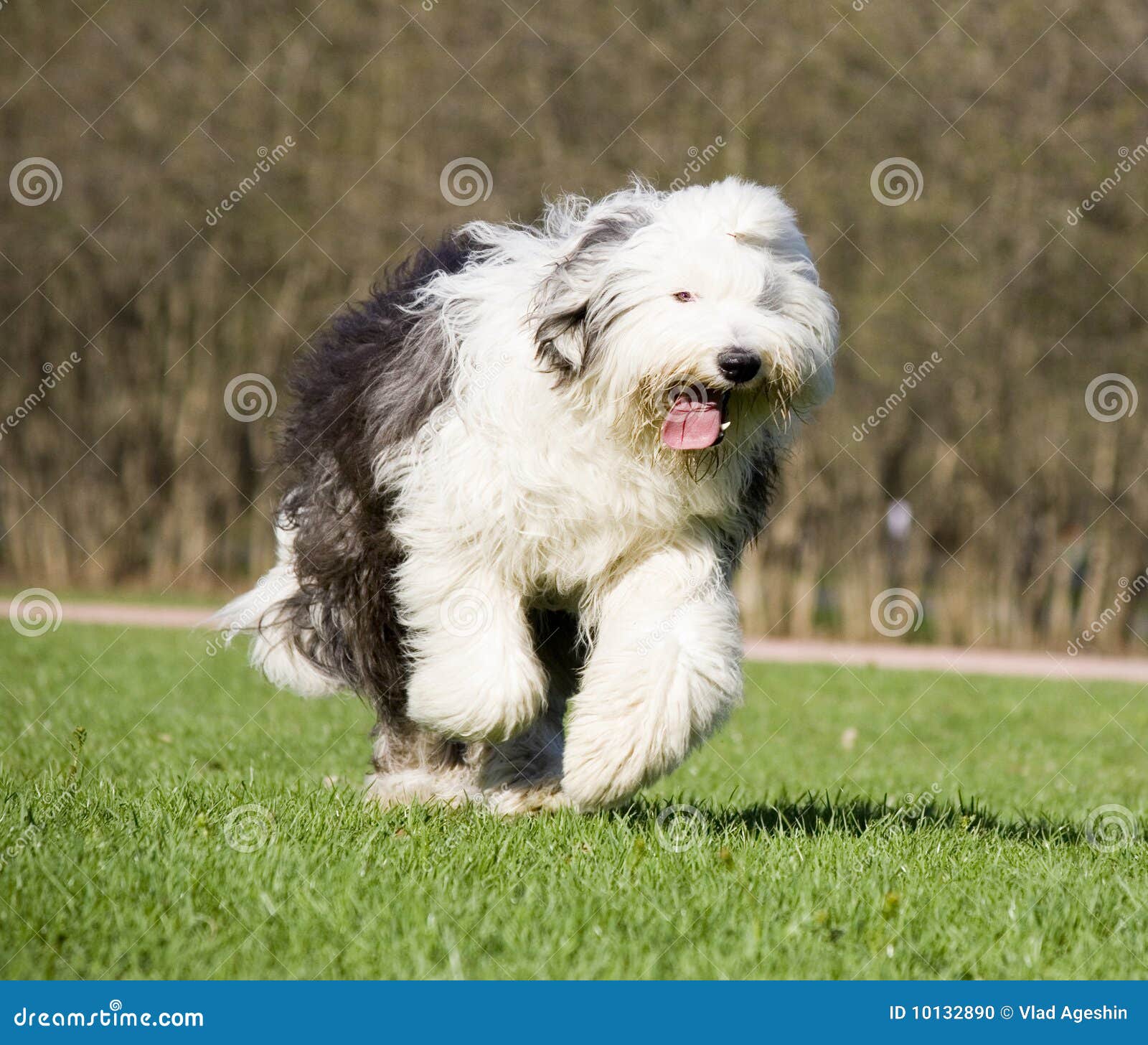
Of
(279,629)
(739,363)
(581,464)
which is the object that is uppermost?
(739,363)

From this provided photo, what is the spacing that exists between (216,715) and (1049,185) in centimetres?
1109

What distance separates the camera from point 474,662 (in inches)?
173

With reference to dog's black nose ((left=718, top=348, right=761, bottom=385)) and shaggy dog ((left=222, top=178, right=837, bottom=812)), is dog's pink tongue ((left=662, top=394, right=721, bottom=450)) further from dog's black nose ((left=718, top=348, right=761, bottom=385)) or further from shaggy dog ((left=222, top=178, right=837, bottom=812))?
dog's black nose ((left=718, top=348, right=761, bottom=385))

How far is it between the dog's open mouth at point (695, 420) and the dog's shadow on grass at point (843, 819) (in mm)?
1102

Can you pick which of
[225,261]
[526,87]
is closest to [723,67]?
[526,87]

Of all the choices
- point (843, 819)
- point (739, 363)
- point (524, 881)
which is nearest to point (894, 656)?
point (843, 819)

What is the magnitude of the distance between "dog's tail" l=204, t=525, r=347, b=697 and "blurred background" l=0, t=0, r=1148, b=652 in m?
7.40

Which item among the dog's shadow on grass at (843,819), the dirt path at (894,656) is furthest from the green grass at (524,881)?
the dirt path at (894,656)

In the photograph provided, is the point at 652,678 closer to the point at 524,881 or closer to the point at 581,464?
the point at 581,464

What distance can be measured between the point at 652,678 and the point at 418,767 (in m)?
1.33

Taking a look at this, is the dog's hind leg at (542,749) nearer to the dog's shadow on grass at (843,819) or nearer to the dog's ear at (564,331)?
the dog's shadow on grass at (843,819)

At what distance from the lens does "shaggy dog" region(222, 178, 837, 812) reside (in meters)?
4.04

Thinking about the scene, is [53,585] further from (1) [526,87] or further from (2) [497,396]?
(2) [497,396]

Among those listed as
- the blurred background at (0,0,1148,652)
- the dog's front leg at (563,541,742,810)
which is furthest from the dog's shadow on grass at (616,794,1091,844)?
the blurred background at (0,0,1148,652)
